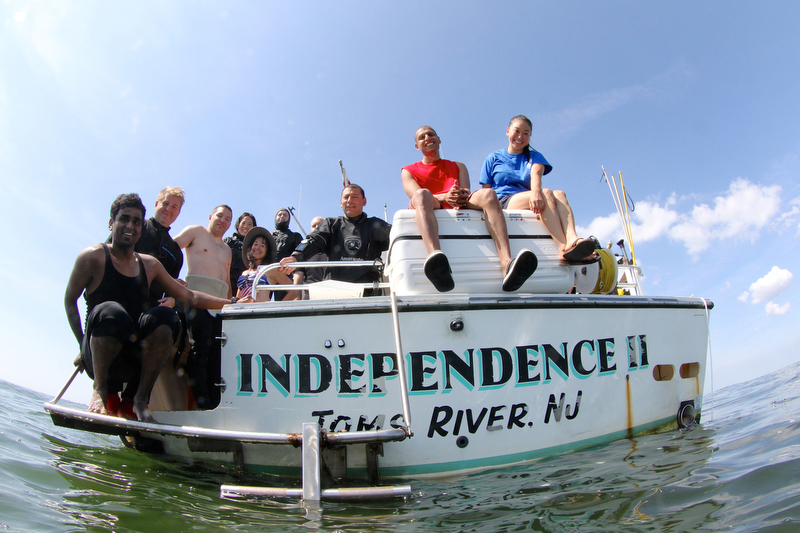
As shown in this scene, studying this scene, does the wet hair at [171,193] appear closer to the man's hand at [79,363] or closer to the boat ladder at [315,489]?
the man's hand at [79,363]

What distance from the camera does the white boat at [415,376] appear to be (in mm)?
2492

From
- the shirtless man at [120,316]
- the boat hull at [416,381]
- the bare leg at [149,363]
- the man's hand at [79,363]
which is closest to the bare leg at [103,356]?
the shirtless man at [120,316]

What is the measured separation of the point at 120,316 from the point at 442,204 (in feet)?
6.86

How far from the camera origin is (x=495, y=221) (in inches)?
114

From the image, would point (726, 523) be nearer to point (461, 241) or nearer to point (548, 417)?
point (548, 417)

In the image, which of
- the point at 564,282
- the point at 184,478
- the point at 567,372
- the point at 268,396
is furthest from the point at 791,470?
the point at 184,478

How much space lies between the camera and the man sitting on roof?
262 cm

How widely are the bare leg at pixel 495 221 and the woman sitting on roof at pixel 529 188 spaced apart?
357 millimetres

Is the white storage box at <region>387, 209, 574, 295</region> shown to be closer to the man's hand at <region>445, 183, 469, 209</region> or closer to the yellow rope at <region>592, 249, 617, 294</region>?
the man's hand at <region>445, 183, 469, 209</region>

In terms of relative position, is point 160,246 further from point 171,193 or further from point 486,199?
point 486,199

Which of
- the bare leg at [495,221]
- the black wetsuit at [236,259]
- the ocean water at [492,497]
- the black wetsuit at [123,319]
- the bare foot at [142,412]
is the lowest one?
the ocean water at [492,497]

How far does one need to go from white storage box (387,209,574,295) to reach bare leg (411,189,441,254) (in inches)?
2.0

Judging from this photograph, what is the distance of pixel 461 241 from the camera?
2.89m

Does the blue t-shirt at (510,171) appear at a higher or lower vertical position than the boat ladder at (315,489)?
higher
